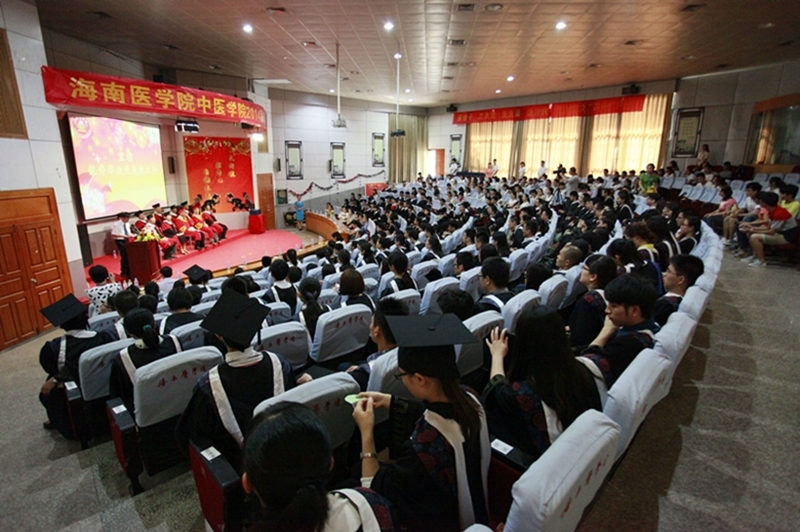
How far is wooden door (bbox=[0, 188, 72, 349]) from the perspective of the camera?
205 inches

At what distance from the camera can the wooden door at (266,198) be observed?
45.3 ft

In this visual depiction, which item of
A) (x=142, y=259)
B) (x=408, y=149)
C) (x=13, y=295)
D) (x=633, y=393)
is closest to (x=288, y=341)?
(x=633, y=393)

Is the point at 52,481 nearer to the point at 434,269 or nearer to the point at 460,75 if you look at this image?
the point at 434,269

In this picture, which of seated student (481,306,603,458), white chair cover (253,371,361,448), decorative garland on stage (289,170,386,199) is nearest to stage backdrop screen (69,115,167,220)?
decorative garland on stage (289,170,386,199)

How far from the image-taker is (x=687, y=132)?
12656 mm

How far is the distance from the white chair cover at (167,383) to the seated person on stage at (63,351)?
117 cm

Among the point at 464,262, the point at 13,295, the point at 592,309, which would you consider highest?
the point at 592,309

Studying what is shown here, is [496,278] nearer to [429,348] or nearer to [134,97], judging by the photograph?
[429,348]

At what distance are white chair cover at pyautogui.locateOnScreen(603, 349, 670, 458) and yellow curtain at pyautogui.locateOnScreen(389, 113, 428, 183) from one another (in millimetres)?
18549

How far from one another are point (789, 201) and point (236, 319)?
27.3 ft

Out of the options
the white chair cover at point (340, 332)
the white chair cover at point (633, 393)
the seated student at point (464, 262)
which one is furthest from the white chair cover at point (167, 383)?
the seated student at point (464, 262)

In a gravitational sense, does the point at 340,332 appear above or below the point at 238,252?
above

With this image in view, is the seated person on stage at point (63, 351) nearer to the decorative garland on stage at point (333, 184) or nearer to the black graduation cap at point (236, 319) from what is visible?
the black graduation cap at point (236, 319)

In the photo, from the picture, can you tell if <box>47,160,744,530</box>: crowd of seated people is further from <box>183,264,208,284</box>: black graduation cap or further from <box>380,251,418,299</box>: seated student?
<box>183,264,208,284</box>: black graduation cap
